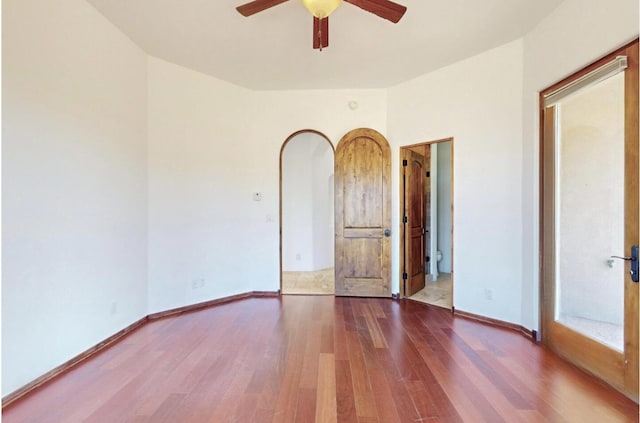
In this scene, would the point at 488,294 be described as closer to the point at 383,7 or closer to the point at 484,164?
the point at 484,164

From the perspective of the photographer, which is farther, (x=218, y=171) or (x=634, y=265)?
(x=218, y=171)

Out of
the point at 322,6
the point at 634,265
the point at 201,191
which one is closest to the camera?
the point at 322,6

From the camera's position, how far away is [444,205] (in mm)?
5793

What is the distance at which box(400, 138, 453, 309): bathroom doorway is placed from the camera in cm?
408

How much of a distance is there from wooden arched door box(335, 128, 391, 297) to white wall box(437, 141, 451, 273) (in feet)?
7.17

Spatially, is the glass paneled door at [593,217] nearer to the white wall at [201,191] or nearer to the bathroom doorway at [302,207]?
the white wall at [201,191]

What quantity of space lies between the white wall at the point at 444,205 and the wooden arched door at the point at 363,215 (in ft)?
7.17

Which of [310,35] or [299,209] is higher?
[310,35]

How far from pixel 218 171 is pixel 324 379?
281cm

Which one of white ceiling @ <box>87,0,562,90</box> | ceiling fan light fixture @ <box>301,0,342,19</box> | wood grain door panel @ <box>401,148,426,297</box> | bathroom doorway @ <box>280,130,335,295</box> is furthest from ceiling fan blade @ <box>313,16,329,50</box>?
bathroom doorway @ <box>280,130,335,295</box>

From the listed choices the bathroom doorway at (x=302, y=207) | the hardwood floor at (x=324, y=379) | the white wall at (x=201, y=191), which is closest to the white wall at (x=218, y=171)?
the white wall at (x=201, y=191)

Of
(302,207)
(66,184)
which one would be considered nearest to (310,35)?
(66,184)

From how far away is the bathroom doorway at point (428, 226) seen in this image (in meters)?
4.08

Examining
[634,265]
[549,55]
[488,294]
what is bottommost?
[488,294]
